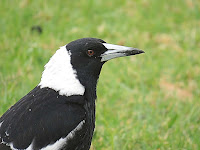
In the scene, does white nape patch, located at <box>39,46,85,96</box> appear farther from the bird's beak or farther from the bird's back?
the bird's beak

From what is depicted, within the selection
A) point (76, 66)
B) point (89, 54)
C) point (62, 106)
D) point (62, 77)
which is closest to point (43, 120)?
point (62, 106)

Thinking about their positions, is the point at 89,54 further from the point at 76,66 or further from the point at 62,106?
the point at 62,106

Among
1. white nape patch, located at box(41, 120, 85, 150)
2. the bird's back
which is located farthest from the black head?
white nape patch, located at box(41, 120, 85, 150)

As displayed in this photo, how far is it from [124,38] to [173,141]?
1934mm

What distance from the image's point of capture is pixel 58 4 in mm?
5711

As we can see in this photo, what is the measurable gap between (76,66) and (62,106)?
1.04 ft

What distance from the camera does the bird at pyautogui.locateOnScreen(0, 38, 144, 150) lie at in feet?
9.34

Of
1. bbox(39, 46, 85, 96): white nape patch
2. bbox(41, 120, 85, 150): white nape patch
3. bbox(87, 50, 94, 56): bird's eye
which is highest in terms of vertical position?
bbox(87, 50, 94, 56): bird's eye

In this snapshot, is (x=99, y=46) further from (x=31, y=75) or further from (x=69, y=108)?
(x=31, y=75)

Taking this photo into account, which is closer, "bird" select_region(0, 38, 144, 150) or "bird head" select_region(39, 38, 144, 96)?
"bird" select_region(0, 38, 144, 150)

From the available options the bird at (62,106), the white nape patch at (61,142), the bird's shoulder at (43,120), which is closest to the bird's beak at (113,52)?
the bird at (62,106)

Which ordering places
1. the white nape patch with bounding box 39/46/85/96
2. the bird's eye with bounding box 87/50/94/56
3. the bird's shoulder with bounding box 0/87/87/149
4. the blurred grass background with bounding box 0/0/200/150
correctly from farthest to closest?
the blurred grass background with bounding box 0/0/200/150 < the bird's eye with bounding box 87/50/94/56 < the white nape patch with bounding box 39/46/85/96 < the bird's shoulder with bounding box 0/87/87/149

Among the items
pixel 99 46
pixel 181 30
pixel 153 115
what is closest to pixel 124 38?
pixel 181 30

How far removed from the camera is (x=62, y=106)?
296 cm
